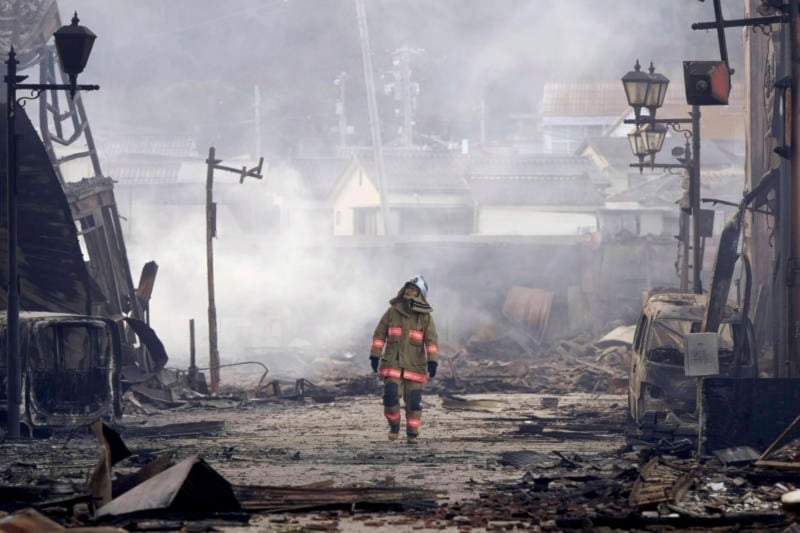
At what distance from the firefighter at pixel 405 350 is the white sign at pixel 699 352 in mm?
2889

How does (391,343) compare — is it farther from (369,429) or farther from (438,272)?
(438,272)

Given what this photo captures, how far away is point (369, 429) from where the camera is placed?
16.6 metres

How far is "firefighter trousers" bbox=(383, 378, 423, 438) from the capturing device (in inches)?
565

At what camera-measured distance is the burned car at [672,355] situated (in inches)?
595

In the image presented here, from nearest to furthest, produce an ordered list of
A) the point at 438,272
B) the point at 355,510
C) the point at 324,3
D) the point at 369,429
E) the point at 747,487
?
1. the point at 355,510
2. the point at 747,487
3. the point at 369,429
4. the point at 438,272
5. the point at 324,3

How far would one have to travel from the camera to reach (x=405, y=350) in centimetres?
1470

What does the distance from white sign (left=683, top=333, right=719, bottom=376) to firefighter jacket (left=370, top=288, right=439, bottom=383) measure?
289 cm

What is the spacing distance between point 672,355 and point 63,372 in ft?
24.6

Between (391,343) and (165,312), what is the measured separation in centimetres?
2754

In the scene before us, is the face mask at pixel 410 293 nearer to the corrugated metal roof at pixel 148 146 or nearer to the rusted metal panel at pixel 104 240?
the rusted metal panel at pixel 104 240

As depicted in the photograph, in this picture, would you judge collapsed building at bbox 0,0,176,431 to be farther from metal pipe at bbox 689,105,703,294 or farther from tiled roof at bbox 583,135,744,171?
tiled roof at bbox 583,135,744,171

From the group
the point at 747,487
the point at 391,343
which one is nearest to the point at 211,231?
the point at 391,343

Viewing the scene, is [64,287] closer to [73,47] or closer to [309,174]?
[73,47]

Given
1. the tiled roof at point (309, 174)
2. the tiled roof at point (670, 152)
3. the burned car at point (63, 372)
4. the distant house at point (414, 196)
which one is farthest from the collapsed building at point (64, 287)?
the tiled roof at point (670, 152)
